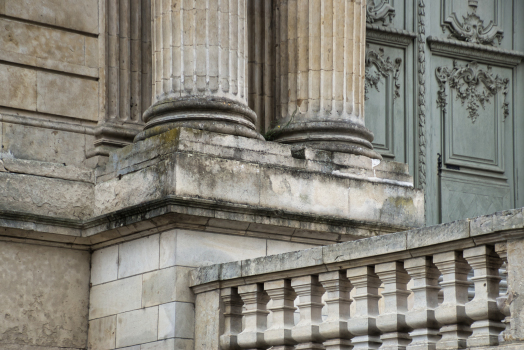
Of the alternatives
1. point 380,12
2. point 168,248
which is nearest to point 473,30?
point 380,12

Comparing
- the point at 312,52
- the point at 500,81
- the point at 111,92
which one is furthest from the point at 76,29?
the point at 500,81

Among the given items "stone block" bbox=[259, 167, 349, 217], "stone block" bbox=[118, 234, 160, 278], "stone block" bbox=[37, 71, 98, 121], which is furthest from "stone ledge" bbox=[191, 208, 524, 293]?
"stone block" bbox=[37, 71, 98, 121]

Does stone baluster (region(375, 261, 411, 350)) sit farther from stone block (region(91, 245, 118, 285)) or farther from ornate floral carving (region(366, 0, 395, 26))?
ornate floral carving (region(366, 0, 395, 26))

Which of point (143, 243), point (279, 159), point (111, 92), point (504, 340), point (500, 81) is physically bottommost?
point (504, 340)

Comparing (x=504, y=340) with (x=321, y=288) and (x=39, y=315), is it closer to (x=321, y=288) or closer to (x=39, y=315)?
(x=321, y=288)

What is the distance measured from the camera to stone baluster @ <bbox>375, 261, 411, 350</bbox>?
6133 mm

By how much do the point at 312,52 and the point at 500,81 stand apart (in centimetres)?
371

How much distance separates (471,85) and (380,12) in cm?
138

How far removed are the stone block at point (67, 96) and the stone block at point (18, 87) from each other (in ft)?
0.20

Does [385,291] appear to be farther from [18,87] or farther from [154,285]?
[18,87]

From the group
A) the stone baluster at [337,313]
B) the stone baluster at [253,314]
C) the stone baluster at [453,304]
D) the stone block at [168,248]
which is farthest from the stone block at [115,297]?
the stone baluster at [453,304]

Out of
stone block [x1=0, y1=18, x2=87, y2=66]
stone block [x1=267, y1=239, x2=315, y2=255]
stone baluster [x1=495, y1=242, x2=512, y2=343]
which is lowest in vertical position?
stone baluster [x1=495, y1=242, x2=512, y2=343]

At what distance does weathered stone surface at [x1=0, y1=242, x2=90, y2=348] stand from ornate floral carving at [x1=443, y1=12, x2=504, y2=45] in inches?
212

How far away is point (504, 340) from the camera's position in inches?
214
